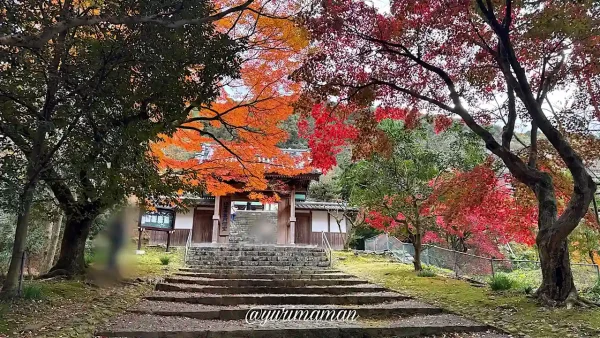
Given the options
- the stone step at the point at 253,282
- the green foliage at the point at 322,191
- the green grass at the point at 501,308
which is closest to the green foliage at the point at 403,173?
the green grass at the point at 501,308

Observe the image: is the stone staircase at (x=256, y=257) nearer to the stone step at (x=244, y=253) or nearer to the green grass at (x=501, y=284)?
the stone step at (x=244, y=253)

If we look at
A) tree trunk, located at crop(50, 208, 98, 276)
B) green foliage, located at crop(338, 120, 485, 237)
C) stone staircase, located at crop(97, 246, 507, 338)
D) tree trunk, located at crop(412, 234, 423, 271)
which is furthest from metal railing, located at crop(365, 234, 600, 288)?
tree trunk, located at crop(50, 208, 98, 276)

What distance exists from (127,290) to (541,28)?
8022 millimetres

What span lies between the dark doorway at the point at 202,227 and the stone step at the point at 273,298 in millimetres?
13577

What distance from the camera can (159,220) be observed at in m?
14.7

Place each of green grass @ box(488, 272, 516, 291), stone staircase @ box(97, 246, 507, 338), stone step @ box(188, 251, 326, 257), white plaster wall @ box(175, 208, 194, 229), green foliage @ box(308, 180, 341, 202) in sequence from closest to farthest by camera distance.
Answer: stone staircase @ box(97, 246, 507, 338) < green grass @ box(488, 272, 516, 291) < stone step @ box(188, 251, 326, 257) < white plaster wall @ box(175, 208, 194, 229) < green foliage @ box(308, 180, 341, 202)

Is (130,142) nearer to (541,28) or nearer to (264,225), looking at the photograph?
(541,28)

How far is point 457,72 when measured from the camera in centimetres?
751

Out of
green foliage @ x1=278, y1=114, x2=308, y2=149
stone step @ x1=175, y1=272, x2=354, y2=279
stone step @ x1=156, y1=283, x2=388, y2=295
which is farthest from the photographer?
green foliage @ x1=278, y1=114, x2=308, y2=149

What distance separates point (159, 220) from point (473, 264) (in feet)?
37.2

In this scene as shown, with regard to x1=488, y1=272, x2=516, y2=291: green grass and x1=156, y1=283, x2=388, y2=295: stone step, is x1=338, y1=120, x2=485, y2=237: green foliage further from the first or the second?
x1=488, y1=272, x2=516, y2=291: green grass

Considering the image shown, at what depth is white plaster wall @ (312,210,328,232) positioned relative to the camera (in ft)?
73.4

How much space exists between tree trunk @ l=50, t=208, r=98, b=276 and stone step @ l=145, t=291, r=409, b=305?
1.56 m

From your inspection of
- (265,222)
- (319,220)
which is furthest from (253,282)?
(319,220)
